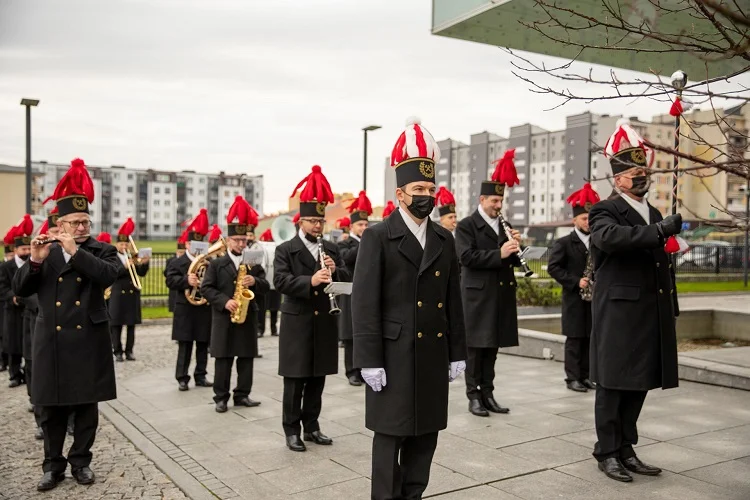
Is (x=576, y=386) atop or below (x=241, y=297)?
below

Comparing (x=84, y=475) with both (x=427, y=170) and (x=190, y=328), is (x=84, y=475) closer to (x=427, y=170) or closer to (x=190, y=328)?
(x=427, y=170)

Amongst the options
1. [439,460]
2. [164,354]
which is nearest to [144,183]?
[164,354]

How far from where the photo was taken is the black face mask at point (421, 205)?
4730mm

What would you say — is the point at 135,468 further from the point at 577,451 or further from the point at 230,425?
the point at 577,451

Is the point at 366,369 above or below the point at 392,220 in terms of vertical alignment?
below

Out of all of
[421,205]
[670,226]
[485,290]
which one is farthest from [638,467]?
[421,205]

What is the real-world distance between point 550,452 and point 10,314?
27.7 ft

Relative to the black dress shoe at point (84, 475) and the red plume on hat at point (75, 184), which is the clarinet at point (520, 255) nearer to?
the red plume on hat at point (75, 184)

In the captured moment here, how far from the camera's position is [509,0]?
977cm

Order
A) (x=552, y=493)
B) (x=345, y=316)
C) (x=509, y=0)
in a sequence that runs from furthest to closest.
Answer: (x=345, y=316) < (x=509, y=0) < (x=552, y=493)

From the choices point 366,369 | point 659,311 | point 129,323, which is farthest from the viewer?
point 129,323

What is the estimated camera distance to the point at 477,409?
8.23m

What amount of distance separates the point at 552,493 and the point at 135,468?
3678mm

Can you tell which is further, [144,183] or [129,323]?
[144,183]
